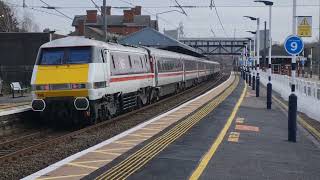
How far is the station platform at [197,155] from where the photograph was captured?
32.2 ft

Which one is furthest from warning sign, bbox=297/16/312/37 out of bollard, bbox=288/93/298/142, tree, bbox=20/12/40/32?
tree, bbox=20/12/40/32

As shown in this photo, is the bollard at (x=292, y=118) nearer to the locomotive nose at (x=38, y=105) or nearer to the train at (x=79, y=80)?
the train at (x=79, y=80)

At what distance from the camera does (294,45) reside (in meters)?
16.5

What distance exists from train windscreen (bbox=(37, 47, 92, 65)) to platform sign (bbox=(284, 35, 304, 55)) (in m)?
6.29

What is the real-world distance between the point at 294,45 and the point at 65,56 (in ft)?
24.1

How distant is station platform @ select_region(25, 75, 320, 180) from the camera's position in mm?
9805

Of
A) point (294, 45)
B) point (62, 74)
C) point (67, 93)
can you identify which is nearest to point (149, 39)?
point (62, 74)

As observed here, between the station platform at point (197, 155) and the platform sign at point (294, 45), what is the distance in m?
2.47

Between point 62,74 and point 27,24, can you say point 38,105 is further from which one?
point 27,24

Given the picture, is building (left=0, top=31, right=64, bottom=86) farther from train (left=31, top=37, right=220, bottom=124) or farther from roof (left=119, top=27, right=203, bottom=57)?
train (left=31, top=37, right=220, bottom=124)

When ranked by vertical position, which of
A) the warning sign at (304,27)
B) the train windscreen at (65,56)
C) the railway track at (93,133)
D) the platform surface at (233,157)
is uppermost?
the warning sign at (304,27)

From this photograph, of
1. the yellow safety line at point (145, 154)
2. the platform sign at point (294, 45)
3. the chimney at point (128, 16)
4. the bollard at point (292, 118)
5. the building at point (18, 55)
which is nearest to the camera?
the yellow safety line at point (145, 154)

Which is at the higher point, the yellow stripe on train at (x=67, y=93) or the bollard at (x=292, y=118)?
the yellow stripe on train at (x=67, y=93)

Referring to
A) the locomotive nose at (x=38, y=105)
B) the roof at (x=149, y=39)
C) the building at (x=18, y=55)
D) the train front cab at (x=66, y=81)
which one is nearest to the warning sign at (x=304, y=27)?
the train front cab at (x=66, y=81)
